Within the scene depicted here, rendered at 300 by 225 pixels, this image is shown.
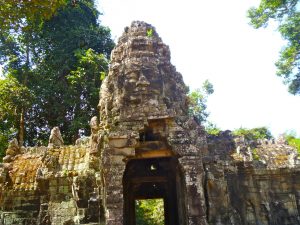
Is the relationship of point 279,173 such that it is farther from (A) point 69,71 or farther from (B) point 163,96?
(A) point 69,71

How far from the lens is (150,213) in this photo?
58.5 ft

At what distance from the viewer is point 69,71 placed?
67.3 feet

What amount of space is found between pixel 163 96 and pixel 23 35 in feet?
52.0

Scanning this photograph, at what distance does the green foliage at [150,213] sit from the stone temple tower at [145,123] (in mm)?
9315

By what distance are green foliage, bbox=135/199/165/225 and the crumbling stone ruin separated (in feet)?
20.3

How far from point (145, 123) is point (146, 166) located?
3.37 m

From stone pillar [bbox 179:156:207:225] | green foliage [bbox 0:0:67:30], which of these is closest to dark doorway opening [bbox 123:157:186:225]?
stone pillar [bbox 179:156:207:225]

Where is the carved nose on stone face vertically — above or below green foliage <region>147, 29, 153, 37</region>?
below

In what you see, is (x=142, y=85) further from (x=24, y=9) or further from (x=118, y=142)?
(x=24, y=9)

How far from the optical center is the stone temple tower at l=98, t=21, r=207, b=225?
6871 mm

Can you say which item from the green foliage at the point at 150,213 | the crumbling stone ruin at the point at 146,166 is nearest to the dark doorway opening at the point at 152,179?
the crumbling stone ruin at the point at 146,166

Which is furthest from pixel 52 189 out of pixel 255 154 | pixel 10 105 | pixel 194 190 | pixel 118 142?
pixel 10 105

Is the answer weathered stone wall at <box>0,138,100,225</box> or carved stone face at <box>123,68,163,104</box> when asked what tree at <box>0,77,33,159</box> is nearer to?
weathered stone wall at <box>0,138,100,225</box>

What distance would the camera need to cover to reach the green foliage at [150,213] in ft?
55.4
